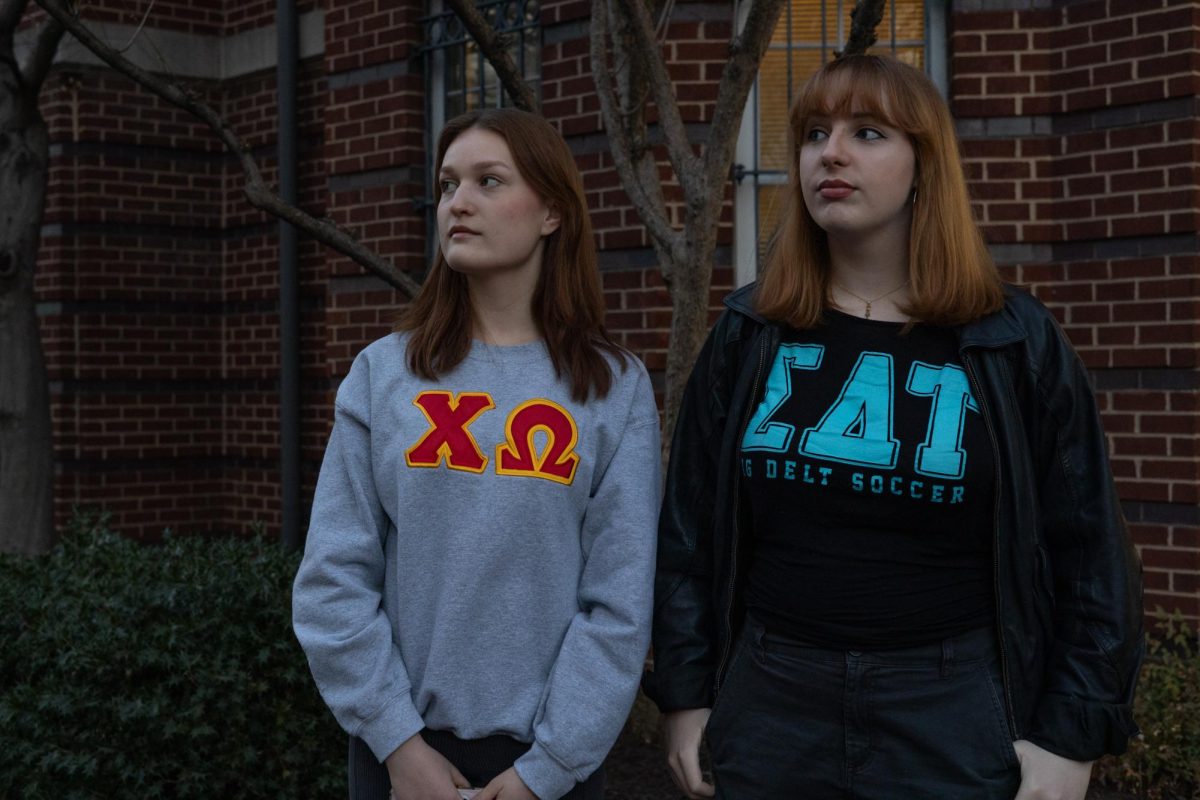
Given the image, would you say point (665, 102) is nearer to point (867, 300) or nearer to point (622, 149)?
point (622, 149)

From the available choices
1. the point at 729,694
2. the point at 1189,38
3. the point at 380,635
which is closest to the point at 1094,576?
the point at 729,694

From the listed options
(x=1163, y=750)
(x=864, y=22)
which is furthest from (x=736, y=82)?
(x=1163, y=750)

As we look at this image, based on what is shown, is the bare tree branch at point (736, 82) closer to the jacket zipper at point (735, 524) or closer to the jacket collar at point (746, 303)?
the jacket collar at point (746, 303)

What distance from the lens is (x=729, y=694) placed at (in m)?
2.21

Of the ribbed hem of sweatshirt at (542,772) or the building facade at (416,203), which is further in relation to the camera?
the building facade at (416,203)

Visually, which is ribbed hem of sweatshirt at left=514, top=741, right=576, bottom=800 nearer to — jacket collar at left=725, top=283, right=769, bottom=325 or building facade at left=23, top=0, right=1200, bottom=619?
jacket collar at left=725, top=283, right=769, bottom=325

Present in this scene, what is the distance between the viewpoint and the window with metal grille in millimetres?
5941

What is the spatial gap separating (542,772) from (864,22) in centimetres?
244

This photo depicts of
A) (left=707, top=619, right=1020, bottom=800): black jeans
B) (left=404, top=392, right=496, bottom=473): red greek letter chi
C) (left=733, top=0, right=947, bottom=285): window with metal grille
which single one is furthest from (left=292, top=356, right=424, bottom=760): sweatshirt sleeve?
(left=733, top=0, right=947, bottom=285): window with metal grille

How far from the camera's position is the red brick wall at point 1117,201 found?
17.9 feet

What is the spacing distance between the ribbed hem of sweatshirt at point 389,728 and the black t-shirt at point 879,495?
24.3 inches

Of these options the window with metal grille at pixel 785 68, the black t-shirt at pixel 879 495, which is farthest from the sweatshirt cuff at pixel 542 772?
the window with metal grille at pixel 785 68

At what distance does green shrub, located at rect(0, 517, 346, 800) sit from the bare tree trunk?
2.04 m

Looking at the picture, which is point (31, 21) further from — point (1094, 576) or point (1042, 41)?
point (1094, 576)
